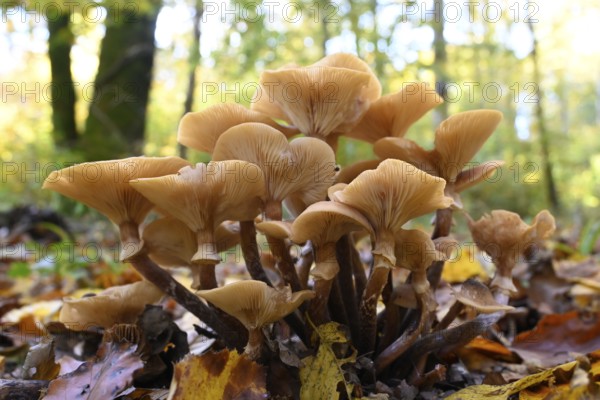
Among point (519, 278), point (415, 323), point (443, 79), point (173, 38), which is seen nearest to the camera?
point (415, 323)

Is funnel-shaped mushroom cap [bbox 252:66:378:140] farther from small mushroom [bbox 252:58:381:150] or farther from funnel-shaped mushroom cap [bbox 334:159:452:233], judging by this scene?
funnel-shaped mushroom cap [bbox 334:159:452:233]

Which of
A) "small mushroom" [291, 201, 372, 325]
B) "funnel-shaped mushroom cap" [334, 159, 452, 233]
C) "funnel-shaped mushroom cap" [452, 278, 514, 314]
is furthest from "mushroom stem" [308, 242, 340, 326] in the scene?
Result: "funnel-shaped mushroom cap" [452, 278, 514, 314]

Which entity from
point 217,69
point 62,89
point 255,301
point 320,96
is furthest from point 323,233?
point 62,89

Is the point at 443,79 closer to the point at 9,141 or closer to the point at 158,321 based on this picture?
the point at 158,321

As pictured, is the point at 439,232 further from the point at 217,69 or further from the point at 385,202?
the point at 217,69

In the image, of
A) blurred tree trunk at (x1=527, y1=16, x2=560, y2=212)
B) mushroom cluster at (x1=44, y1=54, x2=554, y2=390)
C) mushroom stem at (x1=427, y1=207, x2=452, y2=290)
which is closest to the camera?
mushroom cluster at (x1=44, y1=54, x2=554, y2=390)

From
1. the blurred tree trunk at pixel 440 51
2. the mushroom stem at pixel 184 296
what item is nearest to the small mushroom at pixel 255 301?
the mushroom stem at pixel 184 296

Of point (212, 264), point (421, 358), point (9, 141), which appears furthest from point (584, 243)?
point (9, 141)
